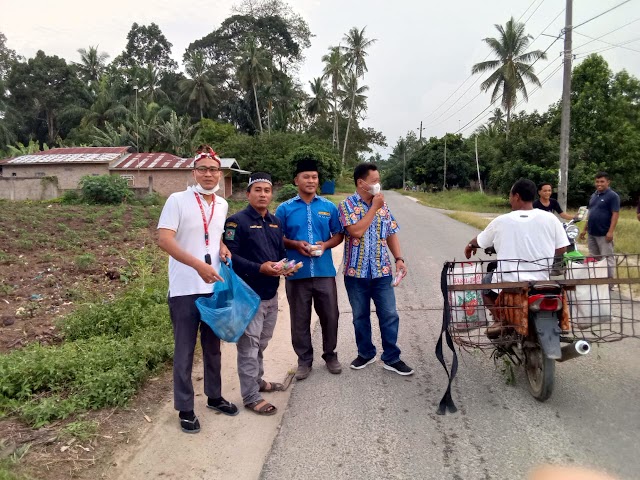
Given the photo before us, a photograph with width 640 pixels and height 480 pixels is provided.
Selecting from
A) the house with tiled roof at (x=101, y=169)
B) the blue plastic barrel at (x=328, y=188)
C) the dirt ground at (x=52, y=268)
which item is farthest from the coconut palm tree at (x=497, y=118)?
the dirt ground at (x=52, y=268)

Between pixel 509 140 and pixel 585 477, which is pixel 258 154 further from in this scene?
pixel 585 477

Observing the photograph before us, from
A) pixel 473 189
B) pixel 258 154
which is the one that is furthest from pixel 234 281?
pixel 473 189

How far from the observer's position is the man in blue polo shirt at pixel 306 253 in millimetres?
4172

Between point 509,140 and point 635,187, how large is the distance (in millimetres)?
7646

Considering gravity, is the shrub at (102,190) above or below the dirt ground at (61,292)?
above

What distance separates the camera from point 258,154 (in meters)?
37.8

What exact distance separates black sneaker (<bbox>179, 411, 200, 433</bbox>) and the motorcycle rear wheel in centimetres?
238

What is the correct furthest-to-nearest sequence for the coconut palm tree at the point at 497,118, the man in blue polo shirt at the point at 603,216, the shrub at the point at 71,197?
the coconut palm tree at the point at 497,118, the shrub at the point at 71,197, the man in blue polo shirt at the point at 603,216

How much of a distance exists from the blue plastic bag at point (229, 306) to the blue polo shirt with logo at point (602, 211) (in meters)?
5.75

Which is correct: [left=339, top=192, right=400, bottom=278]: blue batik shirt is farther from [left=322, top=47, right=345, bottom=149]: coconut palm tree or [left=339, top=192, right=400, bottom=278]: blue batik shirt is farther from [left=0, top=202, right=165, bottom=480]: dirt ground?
[left=322, top=47, right=345, bottom=149]: coconut palm tree

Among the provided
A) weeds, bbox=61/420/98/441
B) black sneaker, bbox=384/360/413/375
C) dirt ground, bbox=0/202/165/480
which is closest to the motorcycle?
black sneaker, bbox=384/360/413/375

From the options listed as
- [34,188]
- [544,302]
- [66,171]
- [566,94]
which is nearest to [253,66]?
[66,171]

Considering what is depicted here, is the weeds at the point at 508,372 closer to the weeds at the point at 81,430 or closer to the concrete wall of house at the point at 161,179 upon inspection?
the weeds at the point at 81,430

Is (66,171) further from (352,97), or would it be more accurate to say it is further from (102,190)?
(352,97)
